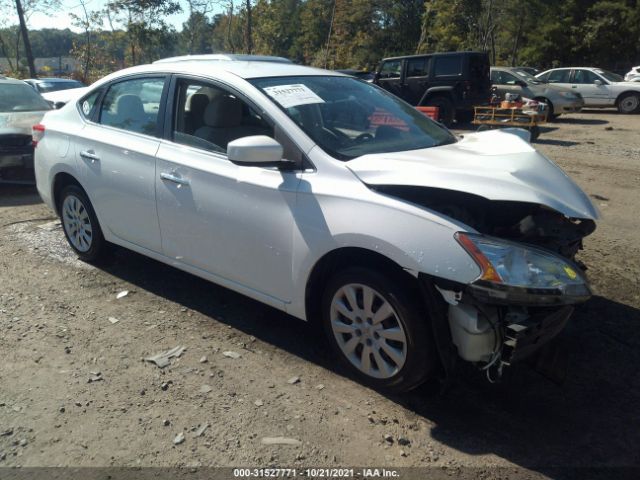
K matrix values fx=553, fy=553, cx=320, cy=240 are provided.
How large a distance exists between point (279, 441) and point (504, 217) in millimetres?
1789

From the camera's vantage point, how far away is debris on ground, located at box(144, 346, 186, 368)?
345cm

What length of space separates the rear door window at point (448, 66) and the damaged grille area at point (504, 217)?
1301cm

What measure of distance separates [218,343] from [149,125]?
1.71 m

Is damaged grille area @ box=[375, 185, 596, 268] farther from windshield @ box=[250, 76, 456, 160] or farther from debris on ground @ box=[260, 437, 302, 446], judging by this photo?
debris on ground @ box=[260, 437, 302, 446]

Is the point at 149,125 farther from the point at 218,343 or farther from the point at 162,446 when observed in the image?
the point at 162,446

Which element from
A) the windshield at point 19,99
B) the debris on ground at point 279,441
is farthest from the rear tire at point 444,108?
the debris on ground at point 279,441

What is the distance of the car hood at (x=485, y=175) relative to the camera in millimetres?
2795

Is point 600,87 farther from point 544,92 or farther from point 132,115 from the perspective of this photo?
point 132,115

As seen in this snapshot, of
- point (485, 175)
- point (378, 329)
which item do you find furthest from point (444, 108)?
point (378, 329)

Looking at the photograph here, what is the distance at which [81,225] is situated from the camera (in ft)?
16.0

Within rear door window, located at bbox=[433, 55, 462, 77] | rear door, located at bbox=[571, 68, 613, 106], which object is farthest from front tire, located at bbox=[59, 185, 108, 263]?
rear door, located at bbox=[571, 68, 613, 106]

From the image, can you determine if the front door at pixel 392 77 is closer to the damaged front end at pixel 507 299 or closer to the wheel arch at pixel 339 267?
the wheel arch at pixel 339 267

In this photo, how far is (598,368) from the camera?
3346 mm

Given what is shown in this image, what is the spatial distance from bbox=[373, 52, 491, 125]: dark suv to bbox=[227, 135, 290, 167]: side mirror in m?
13.1
